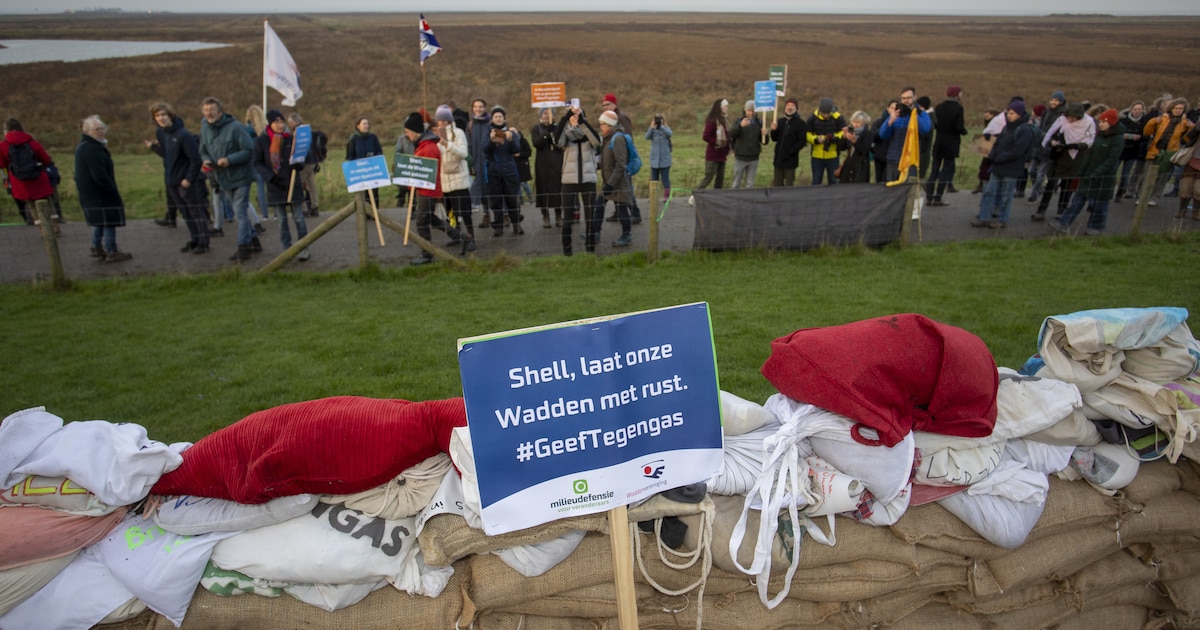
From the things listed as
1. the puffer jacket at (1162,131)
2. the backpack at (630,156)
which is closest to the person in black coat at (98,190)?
the backpack at (630,156)

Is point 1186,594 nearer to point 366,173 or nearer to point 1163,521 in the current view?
point 1163,521

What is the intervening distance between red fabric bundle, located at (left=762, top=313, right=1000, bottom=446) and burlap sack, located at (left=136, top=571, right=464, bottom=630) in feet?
5.54

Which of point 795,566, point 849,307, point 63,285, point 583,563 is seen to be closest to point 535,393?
point 583,563

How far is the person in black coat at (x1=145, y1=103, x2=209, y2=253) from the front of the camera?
10.0 m

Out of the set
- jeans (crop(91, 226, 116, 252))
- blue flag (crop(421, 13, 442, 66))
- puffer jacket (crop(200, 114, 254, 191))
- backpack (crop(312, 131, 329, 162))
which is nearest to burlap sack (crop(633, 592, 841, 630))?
puffer jacket (crop(200, 114, 254, 191))

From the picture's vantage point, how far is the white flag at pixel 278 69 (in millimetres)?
11741

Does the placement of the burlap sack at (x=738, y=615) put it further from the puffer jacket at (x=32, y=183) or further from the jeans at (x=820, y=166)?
the puffer jacket at (x=32, y=183)

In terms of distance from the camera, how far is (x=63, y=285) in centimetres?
853

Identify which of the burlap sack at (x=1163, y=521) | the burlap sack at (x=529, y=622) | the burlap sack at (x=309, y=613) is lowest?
the burlap sack at (x=529, y=622)

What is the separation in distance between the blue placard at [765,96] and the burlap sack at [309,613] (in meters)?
13.5

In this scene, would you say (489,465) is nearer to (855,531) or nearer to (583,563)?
(583,563)

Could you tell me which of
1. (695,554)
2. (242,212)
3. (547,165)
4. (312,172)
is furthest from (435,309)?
(312,172)

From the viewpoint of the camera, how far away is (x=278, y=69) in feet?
39.3

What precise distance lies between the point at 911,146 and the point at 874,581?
10018 millimetres
